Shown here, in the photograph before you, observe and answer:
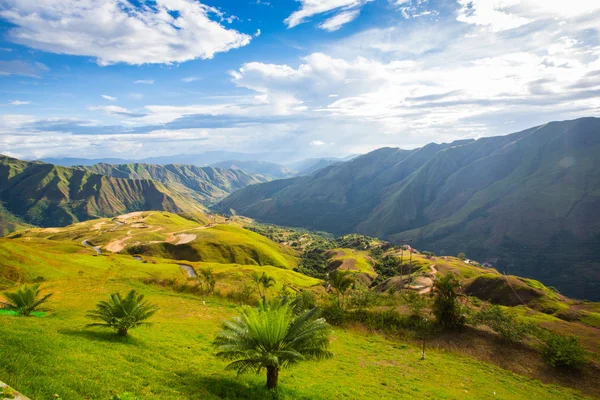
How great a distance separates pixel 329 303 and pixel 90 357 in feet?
102

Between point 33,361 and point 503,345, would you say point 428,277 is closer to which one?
point 503,345

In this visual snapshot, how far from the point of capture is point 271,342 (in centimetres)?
1486

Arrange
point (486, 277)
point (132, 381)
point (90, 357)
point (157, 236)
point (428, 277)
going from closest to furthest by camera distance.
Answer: point (132, 381) < point (90, 357) < point (486, 277) < point (428, 277) < point (157, 236)

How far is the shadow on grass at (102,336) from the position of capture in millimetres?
19141

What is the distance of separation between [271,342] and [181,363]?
737cm

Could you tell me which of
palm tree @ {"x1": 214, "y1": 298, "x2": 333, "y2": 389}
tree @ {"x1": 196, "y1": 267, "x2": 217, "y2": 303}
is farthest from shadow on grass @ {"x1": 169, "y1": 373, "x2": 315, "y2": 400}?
tree @ {"x1": 196, "y1": 267, "x2": 217, "y2": 303}

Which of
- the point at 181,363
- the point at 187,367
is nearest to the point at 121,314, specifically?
the point at 181,363

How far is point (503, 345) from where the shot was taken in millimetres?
32875

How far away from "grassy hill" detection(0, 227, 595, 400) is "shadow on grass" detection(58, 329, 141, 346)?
2.6 inches

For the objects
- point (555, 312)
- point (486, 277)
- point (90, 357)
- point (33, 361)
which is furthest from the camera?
point (486, 277)

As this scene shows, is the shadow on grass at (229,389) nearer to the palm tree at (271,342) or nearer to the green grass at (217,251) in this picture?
the palm tree at (271,342)

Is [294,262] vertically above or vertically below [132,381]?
below

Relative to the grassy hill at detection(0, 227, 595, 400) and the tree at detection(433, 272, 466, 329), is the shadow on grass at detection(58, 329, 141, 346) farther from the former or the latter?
the tree at detection(433, 272, 466, 329)

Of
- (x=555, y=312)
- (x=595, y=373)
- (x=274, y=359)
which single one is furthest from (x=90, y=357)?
(x=555, y=312)
